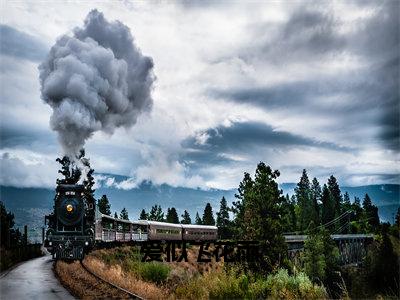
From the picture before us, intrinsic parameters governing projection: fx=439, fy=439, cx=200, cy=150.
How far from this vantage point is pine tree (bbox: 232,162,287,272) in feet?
135

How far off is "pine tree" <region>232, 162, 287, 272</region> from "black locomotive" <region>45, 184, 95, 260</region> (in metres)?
20.4

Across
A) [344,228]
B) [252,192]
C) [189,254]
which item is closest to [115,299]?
[252,192]

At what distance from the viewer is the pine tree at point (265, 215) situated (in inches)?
1624

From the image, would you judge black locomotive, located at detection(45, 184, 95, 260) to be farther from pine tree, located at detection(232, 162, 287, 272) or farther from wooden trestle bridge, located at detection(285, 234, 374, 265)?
wooden trestle bridge, located at detection(285, 234, 374, 265)

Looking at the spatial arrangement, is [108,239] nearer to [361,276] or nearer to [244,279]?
[361,276]

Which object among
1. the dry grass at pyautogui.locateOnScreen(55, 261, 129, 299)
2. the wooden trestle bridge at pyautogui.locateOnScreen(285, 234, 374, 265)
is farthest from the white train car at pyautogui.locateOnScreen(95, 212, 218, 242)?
the wooden trestle bridge at pyautogui.locateOnScreen(285, 234, 374, 265)

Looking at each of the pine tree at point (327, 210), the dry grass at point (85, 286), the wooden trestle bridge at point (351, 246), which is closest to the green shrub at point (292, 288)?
the dry grass at point (85, 286)

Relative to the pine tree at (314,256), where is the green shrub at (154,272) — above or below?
above

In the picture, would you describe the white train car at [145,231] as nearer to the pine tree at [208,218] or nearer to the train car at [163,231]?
the train car at [163,231]

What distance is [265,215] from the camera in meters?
42.6

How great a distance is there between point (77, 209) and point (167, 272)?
6.80 m

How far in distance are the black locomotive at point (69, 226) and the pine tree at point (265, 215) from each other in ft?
67.0

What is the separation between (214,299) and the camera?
12.7 metres

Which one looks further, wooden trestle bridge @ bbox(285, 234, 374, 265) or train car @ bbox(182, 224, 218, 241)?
wooden trestle bridge @ bbox(285, 234, 374, 265)
